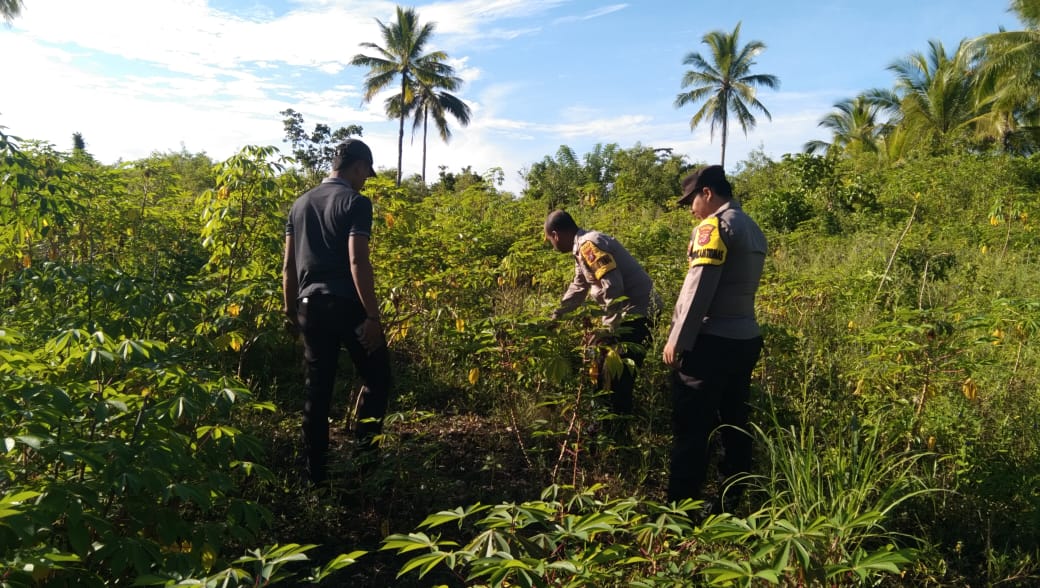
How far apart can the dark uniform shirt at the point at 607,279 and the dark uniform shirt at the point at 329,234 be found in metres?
1.11

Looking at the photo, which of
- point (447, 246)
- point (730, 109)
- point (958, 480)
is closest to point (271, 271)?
point (447, 246)

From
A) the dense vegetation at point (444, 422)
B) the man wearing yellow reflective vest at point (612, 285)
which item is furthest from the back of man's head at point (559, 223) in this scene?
the dense vegetation at point (444, 422)

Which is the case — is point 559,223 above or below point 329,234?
above

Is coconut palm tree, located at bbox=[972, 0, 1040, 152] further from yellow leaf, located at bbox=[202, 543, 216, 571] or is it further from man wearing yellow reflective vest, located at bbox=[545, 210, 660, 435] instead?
yellow leaf, located at bbox=[202, 543, 216, 571]

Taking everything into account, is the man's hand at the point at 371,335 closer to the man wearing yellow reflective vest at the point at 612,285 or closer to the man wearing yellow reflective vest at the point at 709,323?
the man wearing yellow reflective vest at the point at 612,285

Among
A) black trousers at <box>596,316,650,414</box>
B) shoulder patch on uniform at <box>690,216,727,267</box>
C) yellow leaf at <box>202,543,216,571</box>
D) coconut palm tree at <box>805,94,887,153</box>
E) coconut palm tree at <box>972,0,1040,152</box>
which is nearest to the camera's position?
yellow leaf at <box>202,543,216,571</box>

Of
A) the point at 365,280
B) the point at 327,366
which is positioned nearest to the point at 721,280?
the point at 365,280

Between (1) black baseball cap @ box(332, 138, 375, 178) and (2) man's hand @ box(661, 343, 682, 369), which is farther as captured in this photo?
(1) black baseball cap @ box(332, 138, 375, 178)

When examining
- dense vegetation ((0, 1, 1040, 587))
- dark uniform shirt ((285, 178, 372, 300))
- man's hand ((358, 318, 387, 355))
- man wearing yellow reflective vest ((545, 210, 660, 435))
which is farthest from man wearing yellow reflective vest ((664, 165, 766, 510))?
dark uniform shirt ((285, 178, 372, 300))

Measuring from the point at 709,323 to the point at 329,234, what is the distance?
1850 millimetres

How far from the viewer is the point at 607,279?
3.48 meters

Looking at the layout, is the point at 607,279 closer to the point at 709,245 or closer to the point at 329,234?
the point at 709,245

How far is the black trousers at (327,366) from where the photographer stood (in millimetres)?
3133

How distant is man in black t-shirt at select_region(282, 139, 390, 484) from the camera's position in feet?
10.1
